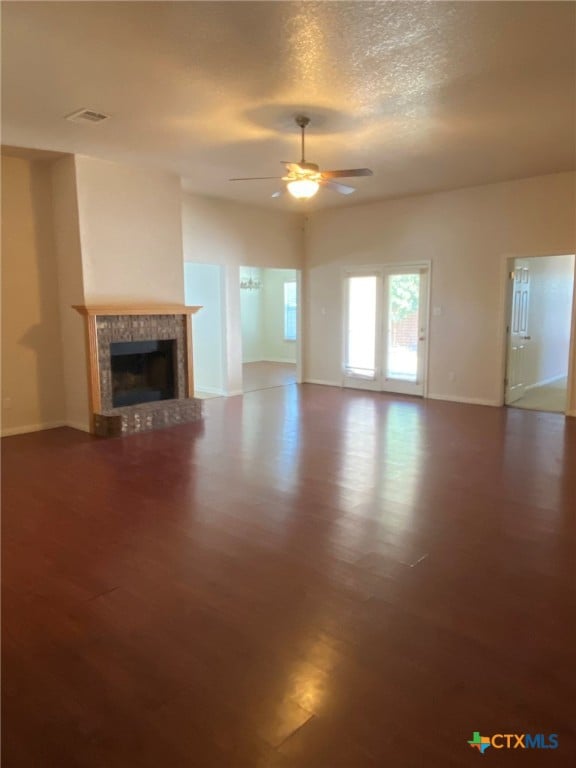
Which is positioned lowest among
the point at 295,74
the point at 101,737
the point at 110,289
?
the point at 101,737

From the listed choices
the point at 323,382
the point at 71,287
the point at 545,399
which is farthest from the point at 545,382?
the point at 71,287

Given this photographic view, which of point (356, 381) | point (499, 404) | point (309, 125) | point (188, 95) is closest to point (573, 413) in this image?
point (499, 404)

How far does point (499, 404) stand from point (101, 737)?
6646 millimetres

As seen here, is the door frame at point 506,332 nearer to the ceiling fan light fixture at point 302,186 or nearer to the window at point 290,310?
the ceiling fan light fixture at point 302,186

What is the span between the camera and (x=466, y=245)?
23.8 ft

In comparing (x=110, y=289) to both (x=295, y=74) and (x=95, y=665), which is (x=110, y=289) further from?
(x=95, y=665)

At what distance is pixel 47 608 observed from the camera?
2.48 metres

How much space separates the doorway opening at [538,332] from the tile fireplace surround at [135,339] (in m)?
4.47

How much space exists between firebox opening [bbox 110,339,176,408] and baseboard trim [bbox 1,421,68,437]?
808 millimetres

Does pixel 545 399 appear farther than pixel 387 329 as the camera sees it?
No

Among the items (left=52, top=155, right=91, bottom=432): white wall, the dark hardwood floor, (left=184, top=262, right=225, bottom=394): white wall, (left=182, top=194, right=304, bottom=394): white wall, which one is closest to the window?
(left=182, top=194, right=304, bottom=394): white wall

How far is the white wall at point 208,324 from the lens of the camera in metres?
8.18

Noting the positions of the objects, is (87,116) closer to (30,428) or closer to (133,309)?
(133,309)

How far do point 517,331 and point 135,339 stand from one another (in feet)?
17.5
